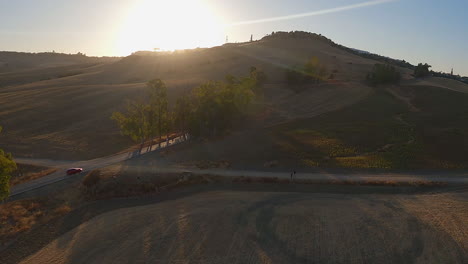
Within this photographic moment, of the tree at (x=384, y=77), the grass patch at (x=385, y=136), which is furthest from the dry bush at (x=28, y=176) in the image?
the tree at (x=384, y=77)

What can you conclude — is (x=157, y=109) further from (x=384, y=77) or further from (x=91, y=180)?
(x=384, y=77)

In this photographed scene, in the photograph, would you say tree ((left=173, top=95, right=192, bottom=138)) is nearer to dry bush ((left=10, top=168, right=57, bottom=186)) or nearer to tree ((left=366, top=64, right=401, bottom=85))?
dry bush ((left=10, top=168, right=57, bottom=186))

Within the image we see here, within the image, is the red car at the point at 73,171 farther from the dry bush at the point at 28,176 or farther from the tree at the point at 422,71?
the tree at the point at 422,71

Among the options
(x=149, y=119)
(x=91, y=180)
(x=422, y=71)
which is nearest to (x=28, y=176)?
(x=91, y=180)

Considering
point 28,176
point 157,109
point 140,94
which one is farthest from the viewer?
point 140,94

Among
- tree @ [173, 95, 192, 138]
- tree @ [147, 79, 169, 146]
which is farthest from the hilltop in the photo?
tree @ [173, 95, 192, 138]
